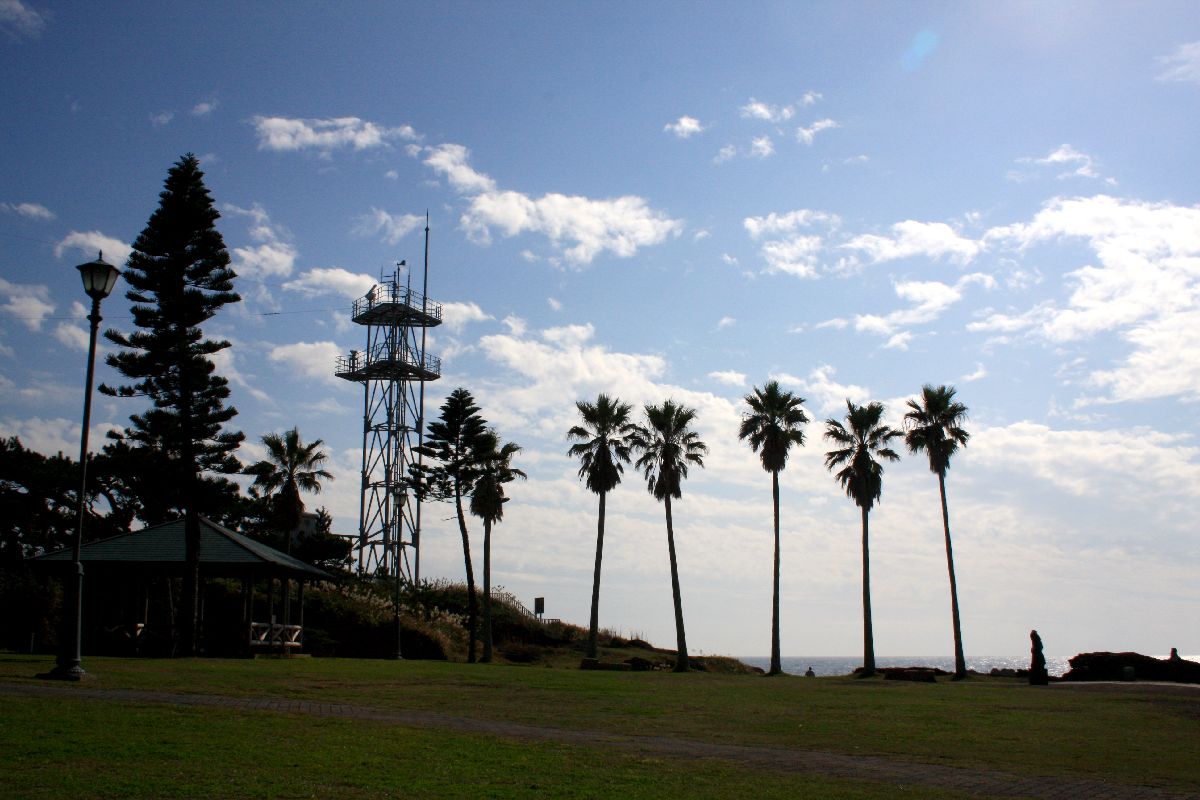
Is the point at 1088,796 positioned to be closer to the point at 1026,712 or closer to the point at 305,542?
the point at 1026,712

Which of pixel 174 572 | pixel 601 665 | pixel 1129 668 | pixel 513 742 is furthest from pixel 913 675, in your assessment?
pixel 513 742

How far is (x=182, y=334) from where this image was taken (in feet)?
106

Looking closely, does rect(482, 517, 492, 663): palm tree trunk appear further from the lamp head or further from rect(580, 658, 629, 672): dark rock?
the lamp head

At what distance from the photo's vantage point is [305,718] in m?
14.1

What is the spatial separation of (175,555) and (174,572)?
120cm

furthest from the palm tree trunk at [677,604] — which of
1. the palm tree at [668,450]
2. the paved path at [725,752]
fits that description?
the paved path at [725,752]

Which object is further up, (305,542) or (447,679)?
(305,542)

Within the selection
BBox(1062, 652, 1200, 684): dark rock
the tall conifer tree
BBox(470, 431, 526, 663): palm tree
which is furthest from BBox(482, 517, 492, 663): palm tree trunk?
BBox(1062, 652, 1200, 684): dark rock

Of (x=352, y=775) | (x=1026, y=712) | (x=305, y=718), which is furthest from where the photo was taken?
(x=1026, y=712)

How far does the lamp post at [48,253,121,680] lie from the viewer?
57.1 ft

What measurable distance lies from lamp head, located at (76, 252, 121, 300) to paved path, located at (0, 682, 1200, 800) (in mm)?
7183

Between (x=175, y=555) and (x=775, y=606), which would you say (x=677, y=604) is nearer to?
(x=775, y=606)

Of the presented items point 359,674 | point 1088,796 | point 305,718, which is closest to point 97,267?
point 305,718

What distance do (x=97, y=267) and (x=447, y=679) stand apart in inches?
508
